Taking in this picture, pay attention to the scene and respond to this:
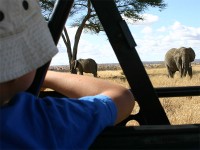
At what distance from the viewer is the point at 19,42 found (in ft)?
3.17

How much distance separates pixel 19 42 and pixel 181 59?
20.3m

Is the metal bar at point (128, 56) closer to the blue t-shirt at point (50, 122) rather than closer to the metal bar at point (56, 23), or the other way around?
the metal bar at point (56, 23)

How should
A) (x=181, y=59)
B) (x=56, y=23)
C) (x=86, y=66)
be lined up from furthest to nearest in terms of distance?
(x=181, y=59) < (x=86, y=66) < (x=56, y=23)

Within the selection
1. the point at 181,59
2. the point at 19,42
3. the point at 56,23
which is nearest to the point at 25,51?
the point at 19,42

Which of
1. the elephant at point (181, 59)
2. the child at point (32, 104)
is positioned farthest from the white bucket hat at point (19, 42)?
the elephant at point (181, 59)

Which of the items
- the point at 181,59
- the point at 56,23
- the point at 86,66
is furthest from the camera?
the point at 181,59

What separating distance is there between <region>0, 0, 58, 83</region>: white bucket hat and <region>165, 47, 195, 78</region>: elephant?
Answer: 1867 centimetres

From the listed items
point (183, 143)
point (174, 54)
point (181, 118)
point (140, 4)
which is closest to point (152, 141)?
point (183, 143)

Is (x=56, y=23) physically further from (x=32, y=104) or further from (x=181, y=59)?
(x=181, y=59)

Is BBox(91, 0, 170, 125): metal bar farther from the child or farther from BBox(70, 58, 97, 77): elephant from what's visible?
BBox(70, 58, 97, 77): elephant

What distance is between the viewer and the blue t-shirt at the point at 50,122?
37.9 inches

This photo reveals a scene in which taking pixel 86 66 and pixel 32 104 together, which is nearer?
pixel 32 104

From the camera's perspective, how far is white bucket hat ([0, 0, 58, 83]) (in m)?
0.95

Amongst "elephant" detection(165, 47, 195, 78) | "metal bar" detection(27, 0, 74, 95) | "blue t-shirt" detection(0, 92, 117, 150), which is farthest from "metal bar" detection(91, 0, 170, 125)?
"elephant" detection(165, 47, 195, 78)
